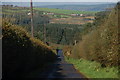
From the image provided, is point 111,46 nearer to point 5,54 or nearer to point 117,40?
point 117,40

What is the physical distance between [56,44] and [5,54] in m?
143

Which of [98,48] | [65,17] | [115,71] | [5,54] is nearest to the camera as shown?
[5,54]

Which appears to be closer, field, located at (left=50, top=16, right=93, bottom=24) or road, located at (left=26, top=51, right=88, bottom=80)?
road, located at (left=26, top=51, right=88, bottom=80)

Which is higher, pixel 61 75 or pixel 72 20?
pixel 61 75

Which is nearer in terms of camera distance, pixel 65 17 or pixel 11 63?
pixel 11 63

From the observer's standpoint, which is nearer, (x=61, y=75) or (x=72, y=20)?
(x=61, y=75)

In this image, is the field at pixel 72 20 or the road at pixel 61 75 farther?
the field at pixel 72 20

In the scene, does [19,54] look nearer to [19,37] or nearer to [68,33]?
[19,37]

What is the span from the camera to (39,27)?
4198 inches

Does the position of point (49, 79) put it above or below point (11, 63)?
below

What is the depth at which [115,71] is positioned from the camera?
65.6 ft

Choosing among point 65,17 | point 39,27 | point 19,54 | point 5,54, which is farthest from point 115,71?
point 65,17

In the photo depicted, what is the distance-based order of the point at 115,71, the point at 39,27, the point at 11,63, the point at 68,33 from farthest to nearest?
the point at 68,33 < the point at 39,27 < the point at 115,71 < the point at 11,63

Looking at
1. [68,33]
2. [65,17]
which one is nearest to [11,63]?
[68,33]
